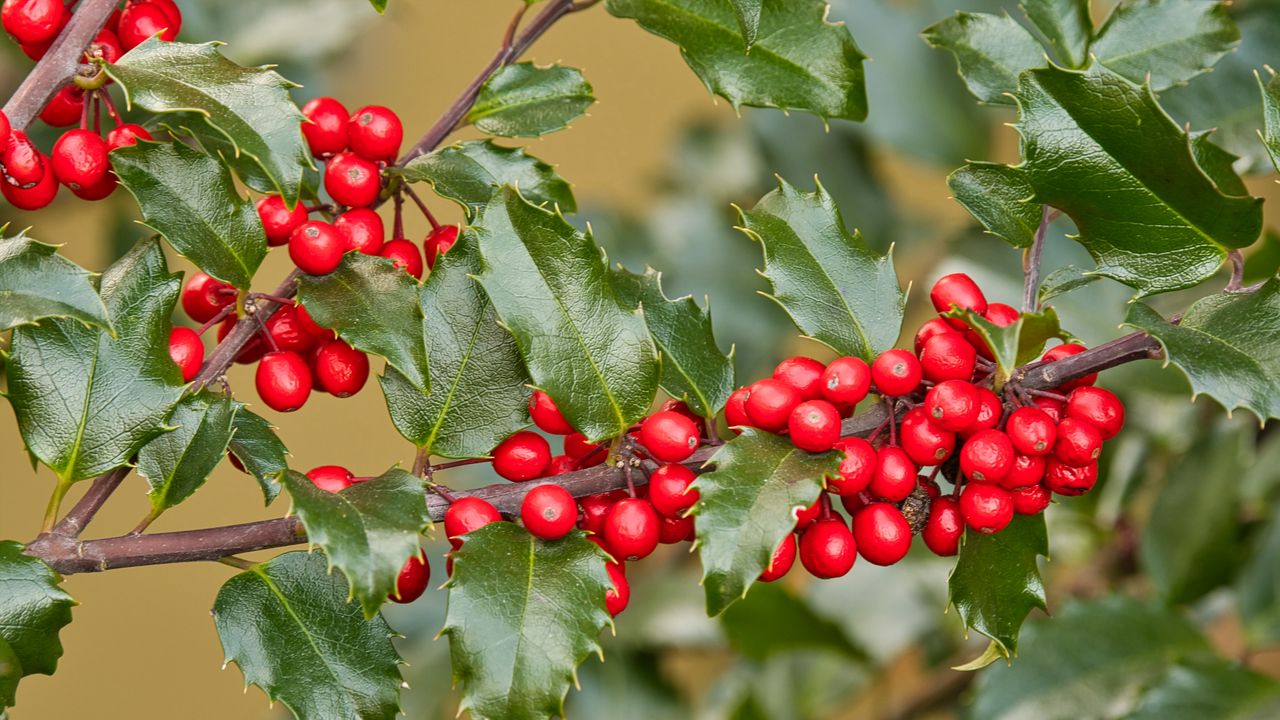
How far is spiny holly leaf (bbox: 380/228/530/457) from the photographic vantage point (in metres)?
0.48

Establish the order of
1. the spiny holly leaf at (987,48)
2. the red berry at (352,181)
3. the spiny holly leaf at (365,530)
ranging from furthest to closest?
A: the spiny holly leaf at (987,48) < the red berry at (352,181) < the spiny holly leaf at (365,530)

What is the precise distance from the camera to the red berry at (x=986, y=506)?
45cm

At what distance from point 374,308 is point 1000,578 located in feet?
0.96

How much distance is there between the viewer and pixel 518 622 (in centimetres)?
44

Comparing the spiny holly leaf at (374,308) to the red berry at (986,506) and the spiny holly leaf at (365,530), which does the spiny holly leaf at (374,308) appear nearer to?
the spiny holly leaf at (365,530)

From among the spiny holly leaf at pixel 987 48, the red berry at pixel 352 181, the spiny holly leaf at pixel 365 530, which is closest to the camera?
the spiny holly leaf at pixel 365 530

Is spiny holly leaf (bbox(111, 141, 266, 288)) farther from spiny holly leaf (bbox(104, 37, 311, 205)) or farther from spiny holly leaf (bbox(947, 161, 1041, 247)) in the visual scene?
spiny holly leaf (bbox(947, 161, 1041, 247))

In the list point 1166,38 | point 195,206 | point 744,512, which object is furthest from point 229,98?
point 1166,38

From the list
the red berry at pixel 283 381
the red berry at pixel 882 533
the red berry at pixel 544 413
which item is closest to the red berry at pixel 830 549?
the red berry at pixel 882 533

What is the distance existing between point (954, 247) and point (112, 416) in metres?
0.70

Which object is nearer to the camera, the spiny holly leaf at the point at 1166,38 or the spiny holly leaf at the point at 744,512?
the spiny holly leaf at the point at 744,512

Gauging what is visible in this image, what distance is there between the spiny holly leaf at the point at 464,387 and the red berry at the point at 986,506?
7.4 inches

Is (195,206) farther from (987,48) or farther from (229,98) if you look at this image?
(987,48)

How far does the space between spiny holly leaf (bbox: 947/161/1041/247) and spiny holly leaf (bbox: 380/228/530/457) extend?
8.6 inches
